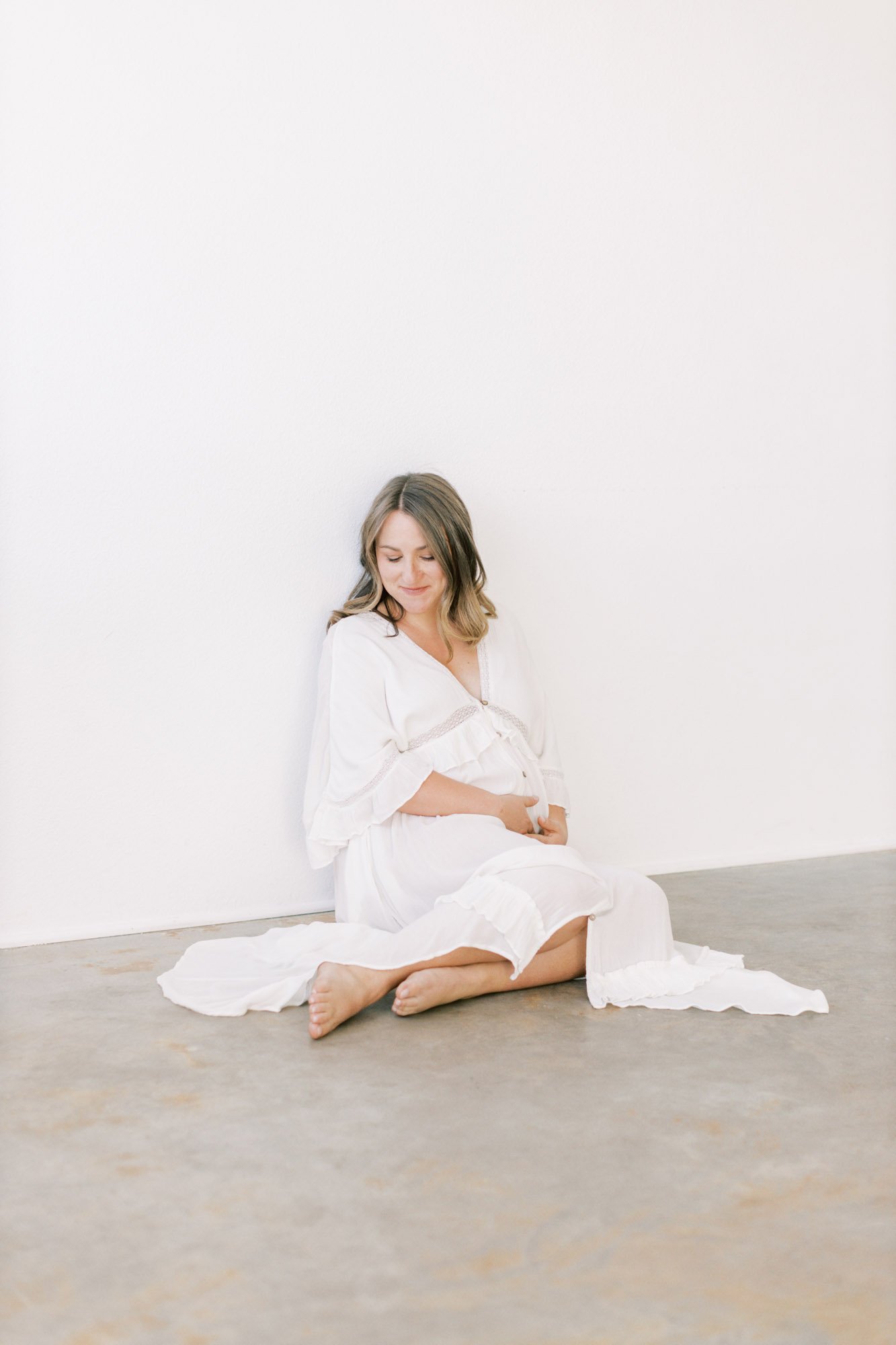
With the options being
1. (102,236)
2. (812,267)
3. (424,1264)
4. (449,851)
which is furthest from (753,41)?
(424,1264)

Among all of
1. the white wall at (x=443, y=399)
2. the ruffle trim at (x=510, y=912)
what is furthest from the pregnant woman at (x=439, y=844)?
the white wall at (x=443, y=399)

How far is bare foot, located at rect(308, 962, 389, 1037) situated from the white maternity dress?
3 cm

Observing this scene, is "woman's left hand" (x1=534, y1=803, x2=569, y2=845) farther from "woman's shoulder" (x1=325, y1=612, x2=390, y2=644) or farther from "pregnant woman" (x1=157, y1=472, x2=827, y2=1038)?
"woman's shoulder" (x1=325, y1=612, x2=390, y2=644)

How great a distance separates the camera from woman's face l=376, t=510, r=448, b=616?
2.56 metres

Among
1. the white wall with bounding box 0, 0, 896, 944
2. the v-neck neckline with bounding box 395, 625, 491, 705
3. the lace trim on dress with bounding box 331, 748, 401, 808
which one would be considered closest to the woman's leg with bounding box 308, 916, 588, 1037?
the lace trim on dress with bounding box 331, 748, 401, 808

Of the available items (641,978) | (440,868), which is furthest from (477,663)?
(641,978)

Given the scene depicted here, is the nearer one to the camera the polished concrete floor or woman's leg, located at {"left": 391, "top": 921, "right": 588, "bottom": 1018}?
the polished concrete floor

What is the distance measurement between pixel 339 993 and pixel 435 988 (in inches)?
7.3

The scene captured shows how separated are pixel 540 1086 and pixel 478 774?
84cm

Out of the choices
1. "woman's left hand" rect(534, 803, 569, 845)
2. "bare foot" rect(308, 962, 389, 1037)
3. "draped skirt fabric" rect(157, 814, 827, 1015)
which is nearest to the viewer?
"bare foot" rect(308, 962, 389, 1037)

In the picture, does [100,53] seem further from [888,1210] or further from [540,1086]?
[888,1210]

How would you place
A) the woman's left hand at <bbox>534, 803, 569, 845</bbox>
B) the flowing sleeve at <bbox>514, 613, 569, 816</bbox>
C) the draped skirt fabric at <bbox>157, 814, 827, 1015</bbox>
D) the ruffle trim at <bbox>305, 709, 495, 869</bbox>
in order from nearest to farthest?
the draped skirt fabric at <bbox>157, 814, 827, 1015</bbox> < the ruffle trim at <bbox>305, 709, 495, 869</bbox> < the woman's left hand at <bbox>534, 803, 569, 845</bbox> < the flowing sleeve at <bbox>514, 613, 569, 816</bbox>

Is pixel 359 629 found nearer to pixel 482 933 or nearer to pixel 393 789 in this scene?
pixel 393 789

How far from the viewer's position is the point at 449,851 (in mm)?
2320
